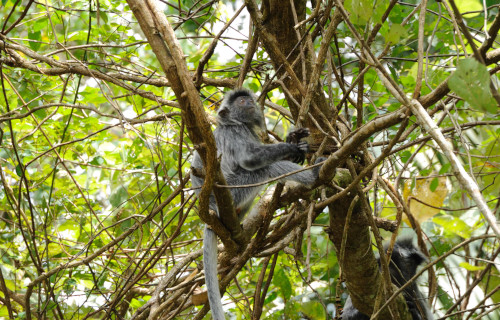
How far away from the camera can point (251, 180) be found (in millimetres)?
4699

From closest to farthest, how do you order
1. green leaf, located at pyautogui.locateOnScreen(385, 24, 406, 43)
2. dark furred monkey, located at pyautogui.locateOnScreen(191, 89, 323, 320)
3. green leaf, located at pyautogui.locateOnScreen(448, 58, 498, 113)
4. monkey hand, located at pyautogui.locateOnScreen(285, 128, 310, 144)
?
1. green leaf, located at pyautogui.locateOnScreen(448, 58, 498, 113)
2. green leaf, located at pyautogui.locateOnScreen(385, 24, 406, 43)
3. monkey hand, located at pyautogui.locateOnScreen(285, 128, 310, 144)
4. dark furred monkey, located at pyautogui.locateOnScreen(191, 89, 323, 320)

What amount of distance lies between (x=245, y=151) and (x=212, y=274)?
124cm

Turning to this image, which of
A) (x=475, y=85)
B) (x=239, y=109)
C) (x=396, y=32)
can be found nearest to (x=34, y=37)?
(x=239, y=109)

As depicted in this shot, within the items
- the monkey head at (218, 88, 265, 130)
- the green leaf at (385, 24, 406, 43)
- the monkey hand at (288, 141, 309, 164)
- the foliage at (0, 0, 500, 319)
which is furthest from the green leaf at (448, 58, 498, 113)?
the monkey head at (218, 88, 265, 130)

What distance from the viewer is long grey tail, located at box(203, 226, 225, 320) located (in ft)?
11.4

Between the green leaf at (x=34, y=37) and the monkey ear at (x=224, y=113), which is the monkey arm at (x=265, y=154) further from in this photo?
the green leaf at (x=34, y=37)

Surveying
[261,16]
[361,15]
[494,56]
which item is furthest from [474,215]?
[361,15]

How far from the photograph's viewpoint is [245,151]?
176 inches

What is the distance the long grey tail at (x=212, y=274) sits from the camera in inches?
137

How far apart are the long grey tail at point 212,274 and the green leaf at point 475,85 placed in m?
2.60

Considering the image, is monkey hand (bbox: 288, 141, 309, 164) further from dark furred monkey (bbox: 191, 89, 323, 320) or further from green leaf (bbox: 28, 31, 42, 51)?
green leaf (bbox: 28, 31, 42, 51)

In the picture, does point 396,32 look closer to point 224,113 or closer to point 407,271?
point 224,113

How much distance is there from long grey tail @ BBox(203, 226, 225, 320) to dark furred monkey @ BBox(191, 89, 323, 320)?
0.57 meters

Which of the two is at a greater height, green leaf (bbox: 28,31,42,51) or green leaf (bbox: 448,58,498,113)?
green leaf (bbox: 28,31,42,51)
